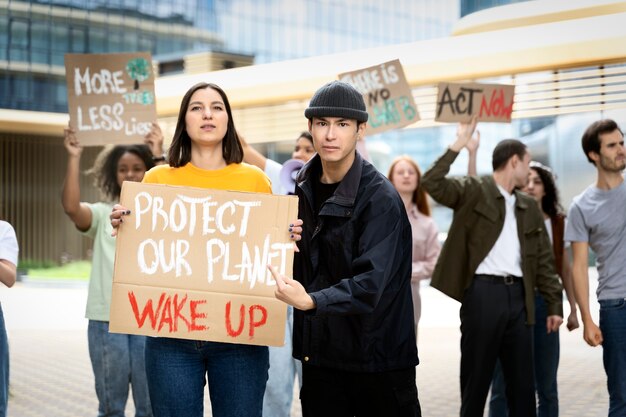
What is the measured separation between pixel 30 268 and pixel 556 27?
19404 millimetres

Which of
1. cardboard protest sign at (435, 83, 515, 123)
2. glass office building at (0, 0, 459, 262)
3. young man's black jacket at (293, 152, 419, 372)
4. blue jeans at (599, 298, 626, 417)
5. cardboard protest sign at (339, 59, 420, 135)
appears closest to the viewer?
young man's black jacket at (293, 152, 419, 372)

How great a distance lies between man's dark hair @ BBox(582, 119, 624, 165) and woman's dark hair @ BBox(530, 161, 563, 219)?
5.30 ft

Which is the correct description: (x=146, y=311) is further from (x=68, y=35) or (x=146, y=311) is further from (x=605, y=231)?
(x=68, y=35)

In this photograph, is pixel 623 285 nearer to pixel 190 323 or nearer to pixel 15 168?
Answer: pixel 190 323

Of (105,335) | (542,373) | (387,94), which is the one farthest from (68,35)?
(105,335)

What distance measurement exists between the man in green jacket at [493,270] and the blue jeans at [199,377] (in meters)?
2.31

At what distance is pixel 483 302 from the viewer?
19.4 feet

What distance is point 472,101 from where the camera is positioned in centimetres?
705

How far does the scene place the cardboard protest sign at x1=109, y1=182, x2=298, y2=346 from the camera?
3.85 m

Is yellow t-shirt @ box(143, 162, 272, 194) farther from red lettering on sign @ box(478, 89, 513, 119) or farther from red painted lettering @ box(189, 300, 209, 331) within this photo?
red lettering on sign @ box(478, 89, 513, 119)

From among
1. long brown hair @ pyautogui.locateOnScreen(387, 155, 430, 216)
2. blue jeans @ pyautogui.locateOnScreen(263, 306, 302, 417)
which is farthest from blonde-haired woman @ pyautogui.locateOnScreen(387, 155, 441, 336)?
blue jeans @ pyautogui.locateOnScreen(263, 306, 302, 417)

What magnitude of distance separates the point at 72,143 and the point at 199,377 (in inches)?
97.1

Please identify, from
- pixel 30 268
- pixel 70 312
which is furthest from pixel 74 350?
pixel 30 268

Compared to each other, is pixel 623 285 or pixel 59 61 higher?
pixel 59 61
